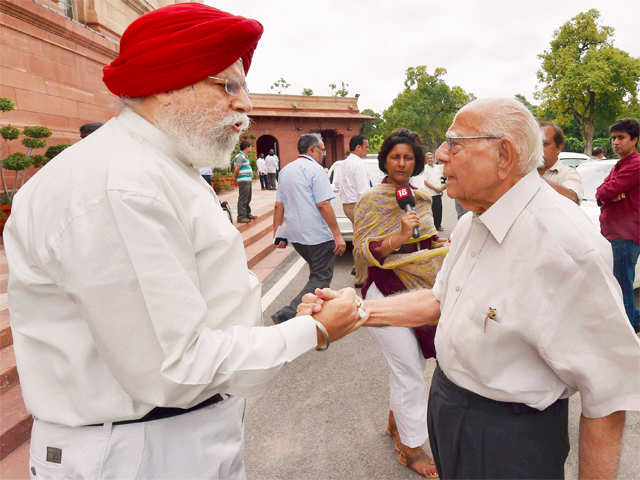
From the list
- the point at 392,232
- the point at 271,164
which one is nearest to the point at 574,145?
the point at 271,164

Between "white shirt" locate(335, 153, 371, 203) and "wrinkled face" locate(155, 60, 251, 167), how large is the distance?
5.49 metres

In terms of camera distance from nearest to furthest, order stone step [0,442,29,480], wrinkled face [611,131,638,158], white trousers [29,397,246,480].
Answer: white trousers [29,397,246,480]
stone step [0,442,29,480]
wrinkled face [611,131,638,158]

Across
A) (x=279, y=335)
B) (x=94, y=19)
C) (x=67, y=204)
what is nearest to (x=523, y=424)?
(x=279, y=335)

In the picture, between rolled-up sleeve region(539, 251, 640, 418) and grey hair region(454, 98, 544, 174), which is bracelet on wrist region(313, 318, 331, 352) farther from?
grey hair region(454, 98, 544, 174)

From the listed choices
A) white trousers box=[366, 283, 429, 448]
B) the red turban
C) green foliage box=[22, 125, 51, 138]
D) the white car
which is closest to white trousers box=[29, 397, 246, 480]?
the red turban

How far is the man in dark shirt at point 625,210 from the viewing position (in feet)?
13.2

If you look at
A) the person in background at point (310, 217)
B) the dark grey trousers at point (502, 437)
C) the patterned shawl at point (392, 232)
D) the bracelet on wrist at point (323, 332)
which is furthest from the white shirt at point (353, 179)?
the bracelet on wrist at point (323, 332)

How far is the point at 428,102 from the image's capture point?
5462cm

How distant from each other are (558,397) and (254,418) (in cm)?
237

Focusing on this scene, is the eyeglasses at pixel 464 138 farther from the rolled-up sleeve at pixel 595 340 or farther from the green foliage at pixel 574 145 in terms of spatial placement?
the green foliage at pixel 574 145

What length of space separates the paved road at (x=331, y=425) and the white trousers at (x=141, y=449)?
4.86 feet

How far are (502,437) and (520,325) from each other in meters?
0.44

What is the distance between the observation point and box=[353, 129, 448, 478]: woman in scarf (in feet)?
8.40

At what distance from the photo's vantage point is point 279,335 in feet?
3.96
